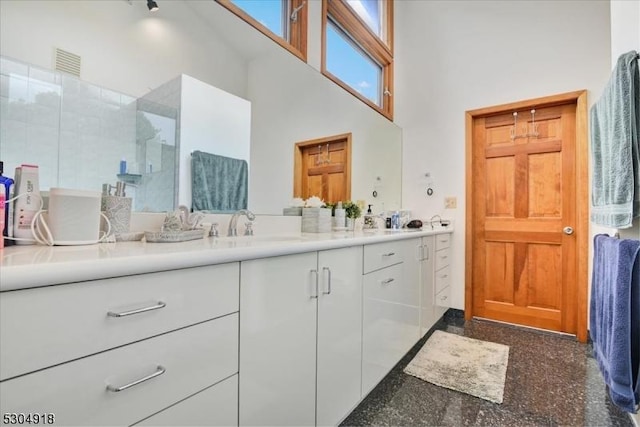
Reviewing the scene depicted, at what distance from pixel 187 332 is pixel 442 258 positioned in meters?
2.48

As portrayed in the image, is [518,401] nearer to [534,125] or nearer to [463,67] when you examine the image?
[534,125]

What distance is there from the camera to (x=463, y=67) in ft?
9.89

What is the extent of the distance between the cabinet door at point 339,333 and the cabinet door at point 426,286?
1.01m

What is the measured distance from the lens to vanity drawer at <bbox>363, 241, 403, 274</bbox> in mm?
1463

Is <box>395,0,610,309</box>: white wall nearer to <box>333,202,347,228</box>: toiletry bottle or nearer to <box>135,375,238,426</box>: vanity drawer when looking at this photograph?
<box>333,202,347,228</box>: toiletry bottle

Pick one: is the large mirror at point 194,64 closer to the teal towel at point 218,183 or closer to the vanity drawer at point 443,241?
the teal towel at point 218,183

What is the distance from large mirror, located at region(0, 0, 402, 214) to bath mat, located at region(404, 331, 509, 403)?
52.7 inches

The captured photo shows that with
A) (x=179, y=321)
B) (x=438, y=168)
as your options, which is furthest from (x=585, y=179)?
(x=179, y=321)

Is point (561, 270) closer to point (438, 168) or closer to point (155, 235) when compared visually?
point (438, 168)

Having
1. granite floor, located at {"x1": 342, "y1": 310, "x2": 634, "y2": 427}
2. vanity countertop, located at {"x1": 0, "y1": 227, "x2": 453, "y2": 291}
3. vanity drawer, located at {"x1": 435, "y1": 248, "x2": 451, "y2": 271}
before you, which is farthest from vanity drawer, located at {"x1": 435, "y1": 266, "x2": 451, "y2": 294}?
vanity countertop, located at {"x1": 0, "y1": 227, "x2": 453, "y2": 291}

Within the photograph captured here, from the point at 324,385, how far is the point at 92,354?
870mm

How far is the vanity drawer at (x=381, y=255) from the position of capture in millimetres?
1463

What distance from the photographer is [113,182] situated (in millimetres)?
1105

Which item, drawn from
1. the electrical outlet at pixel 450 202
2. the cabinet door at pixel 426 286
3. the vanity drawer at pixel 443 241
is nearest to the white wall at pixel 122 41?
the cabinet door at pixel 426 286
